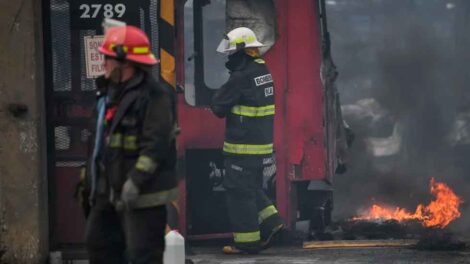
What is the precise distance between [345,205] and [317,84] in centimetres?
494

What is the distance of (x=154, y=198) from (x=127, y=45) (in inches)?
32.1

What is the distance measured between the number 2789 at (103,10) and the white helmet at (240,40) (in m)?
1.15

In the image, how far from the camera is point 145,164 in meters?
5.82

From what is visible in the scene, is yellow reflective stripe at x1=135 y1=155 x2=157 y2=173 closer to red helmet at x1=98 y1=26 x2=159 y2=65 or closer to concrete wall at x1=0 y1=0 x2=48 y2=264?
red helmet at x1=98 y1=26 x2=159 y2=65

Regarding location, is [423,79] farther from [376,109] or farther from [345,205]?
[345,205]

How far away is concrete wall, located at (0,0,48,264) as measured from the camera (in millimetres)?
7918

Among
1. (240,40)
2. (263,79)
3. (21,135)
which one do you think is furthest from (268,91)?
(21,135)

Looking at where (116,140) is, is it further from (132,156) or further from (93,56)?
(93,56)

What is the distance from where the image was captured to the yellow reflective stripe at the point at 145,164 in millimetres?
5820

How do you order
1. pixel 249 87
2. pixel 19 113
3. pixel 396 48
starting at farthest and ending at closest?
1. pixel 396 48
2. pixel 249 87
3. pixel 19 113

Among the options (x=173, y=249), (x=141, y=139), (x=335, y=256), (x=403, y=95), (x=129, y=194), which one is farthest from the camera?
(x=403, y=95)

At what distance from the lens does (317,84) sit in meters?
9.65

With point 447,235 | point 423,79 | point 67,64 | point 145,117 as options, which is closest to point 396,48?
point 423,79

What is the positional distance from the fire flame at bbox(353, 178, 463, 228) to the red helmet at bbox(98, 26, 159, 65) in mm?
5526
